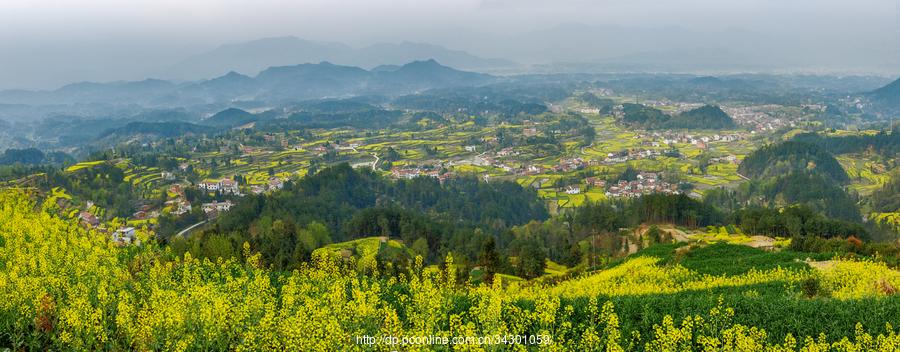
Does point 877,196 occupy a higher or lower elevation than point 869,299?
lower

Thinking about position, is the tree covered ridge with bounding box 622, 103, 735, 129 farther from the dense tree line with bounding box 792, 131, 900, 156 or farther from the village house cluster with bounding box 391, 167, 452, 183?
the village house cluster with bounding box 391, 167, 452, 183

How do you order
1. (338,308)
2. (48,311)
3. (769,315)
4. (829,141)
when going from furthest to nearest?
(829,141)
(769,315)
(48,311)
(338,308)

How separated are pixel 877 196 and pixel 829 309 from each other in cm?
7861

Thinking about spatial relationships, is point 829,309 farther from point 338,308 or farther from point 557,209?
point 557,209

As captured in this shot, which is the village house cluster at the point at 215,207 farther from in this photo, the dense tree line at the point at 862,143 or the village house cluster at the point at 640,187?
the dense tree line at the point at 862,143

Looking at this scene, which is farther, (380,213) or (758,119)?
(758,119)

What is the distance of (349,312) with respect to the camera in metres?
11.0

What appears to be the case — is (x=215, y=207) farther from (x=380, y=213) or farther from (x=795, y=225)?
(x=795, y=225)

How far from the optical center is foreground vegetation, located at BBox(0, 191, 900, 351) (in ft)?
33.9

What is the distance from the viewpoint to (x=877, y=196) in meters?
74.9

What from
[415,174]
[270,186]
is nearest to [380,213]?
[270,186]

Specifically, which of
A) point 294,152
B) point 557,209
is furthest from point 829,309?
point 294,152

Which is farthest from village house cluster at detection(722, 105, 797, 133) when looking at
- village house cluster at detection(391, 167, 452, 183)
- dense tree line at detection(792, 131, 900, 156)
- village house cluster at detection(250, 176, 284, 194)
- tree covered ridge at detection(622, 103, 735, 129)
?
village house cluster at detection(250, 176, 284, 194)

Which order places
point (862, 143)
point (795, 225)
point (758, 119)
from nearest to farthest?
point (795, 225) → point (862, 143) → point (758, 119)
